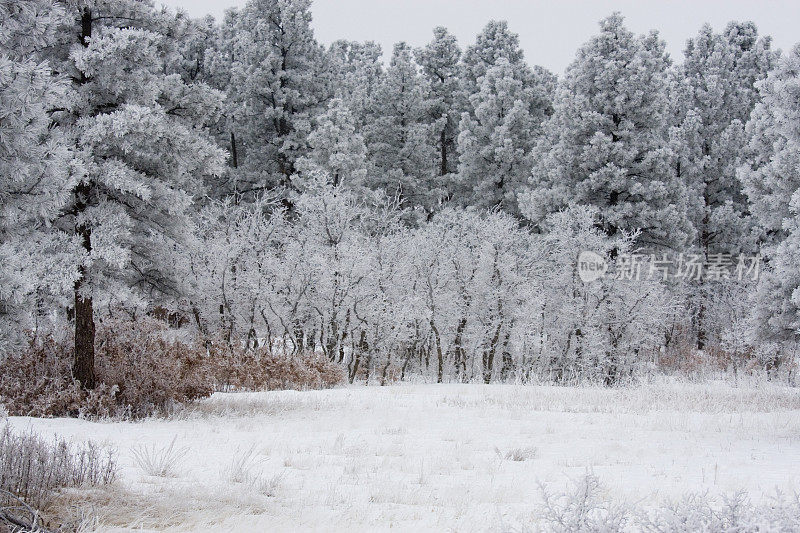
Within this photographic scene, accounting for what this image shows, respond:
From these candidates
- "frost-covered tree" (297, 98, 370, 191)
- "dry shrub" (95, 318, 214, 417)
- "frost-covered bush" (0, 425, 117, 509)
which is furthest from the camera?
"frost-covered tree" (297, 98, 370, 191)

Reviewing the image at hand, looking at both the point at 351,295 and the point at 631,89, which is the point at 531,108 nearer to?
the point at 631,89

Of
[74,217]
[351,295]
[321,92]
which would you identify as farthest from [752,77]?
[74,217]

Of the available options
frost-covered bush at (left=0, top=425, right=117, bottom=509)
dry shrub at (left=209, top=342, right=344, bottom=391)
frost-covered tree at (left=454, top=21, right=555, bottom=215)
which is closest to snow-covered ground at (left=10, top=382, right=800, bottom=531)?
frost-covered bush at (left=0, top=425, right=117, bottom=509)

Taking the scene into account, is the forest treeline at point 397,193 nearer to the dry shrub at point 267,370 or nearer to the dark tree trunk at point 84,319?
the dark tree trunk at point 84,319

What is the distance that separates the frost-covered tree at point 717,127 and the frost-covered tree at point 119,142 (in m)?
20.6

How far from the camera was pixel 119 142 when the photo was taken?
11.3 metres

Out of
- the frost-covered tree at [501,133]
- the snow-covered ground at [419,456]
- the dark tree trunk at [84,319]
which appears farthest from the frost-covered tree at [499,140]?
the dark tree trunk at [84,319]

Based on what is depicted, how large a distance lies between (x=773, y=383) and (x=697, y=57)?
15.8 m

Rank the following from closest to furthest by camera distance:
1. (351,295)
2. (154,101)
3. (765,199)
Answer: (154,101) < (765,199) < (351,295)

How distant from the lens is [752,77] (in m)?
29.9

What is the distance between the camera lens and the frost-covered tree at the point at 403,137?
1328 inches

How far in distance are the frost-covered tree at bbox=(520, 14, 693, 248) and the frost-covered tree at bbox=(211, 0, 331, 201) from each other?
1232 cm

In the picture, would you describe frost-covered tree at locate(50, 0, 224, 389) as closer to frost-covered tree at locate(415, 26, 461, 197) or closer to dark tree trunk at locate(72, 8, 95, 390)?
dark tree trunk at locate(72, 8, 95, 390)

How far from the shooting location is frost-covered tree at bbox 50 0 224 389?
10859 millimetres
